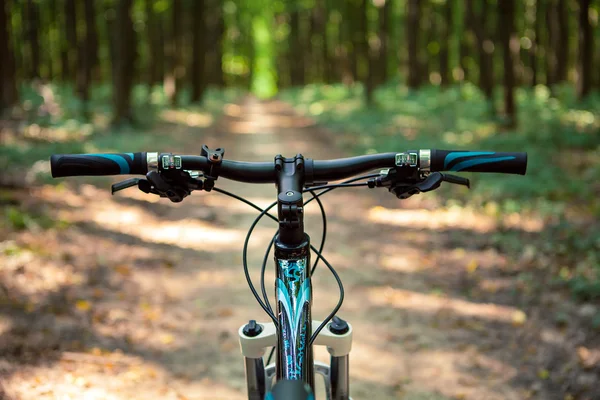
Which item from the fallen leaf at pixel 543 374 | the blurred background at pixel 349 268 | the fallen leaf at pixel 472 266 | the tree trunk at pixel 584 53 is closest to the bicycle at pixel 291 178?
the blurred background at pixel 349 268

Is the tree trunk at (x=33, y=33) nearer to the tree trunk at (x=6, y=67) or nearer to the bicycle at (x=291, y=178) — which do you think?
the tree trunk at (x=6, y=67)

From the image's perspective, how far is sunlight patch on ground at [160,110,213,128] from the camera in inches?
757

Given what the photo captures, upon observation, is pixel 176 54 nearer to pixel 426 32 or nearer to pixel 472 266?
pixel 426 32

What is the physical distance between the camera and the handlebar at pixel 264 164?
1.93 metres

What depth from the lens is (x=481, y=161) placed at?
6.36 feet

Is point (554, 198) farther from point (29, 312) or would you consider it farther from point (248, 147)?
point (248, 147)

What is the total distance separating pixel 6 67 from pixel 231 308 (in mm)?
13705

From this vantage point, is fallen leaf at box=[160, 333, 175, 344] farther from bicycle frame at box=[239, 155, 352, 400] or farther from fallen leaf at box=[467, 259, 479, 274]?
fallen leaf at box=[467, 259, 479, 274]

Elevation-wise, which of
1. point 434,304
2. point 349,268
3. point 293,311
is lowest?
point 434,304

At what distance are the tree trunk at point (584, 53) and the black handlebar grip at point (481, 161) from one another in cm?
1649

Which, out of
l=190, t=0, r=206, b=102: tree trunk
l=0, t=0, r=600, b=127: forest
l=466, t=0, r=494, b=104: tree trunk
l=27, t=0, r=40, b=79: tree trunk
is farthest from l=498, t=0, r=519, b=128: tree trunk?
l=27, t=0, r=40, b=79: tree trunk

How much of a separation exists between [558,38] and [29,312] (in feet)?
75.9

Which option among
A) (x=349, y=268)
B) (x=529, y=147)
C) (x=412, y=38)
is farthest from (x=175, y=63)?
(x=349, y=268)

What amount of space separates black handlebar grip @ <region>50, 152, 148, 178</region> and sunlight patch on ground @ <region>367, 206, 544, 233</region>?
6048mm
